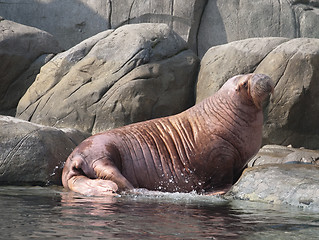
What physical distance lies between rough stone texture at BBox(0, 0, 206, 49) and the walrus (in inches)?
315

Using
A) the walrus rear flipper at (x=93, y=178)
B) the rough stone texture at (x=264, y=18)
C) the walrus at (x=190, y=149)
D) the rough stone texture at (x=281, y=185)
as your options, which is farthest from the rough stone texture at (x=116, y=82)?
the rough stone texture at (x=281, y=185)

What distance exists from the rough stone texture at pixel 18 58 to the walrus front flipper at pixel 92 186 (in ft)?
21.6

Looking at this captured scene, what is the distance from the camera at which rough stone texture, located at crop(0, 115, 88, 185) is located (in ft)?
23.0

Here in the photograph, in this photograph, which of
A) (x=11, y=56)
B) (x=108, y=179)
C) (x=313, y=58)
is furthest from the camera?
(x=11, y=56)

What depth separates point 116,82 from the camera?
10.9m

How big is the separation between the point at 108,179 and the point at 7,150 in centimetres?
154

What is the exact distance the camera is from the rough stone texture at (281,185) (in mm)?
5026

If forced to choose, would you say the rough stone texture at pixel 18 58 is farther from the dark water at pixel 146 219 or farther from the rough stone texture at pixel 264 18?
the dark water at pixel 146 219

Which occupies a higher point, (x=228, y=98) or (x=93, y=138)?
(x=228, y=98)

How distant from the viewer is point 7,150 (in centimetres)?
709

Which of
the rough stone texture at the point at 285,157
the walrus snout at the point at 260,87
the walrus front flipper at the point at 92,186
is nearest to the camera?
the walrus front flipper at the point at 92,186

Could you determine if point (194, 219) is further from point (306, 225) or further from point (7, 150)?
point (7, 150)

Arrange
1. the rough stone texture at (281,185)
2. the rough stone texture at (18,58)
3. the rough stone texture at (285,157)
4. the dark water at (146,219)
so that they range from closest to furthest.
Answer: the dark water at (146,219)
the rough stone texture at (281,185)
the rough stone texture at (285,157)
the rough stone texture at (18,58)

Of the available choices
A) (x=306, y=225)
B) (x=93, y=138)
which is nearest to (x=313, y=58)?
(x=93, y=138)
